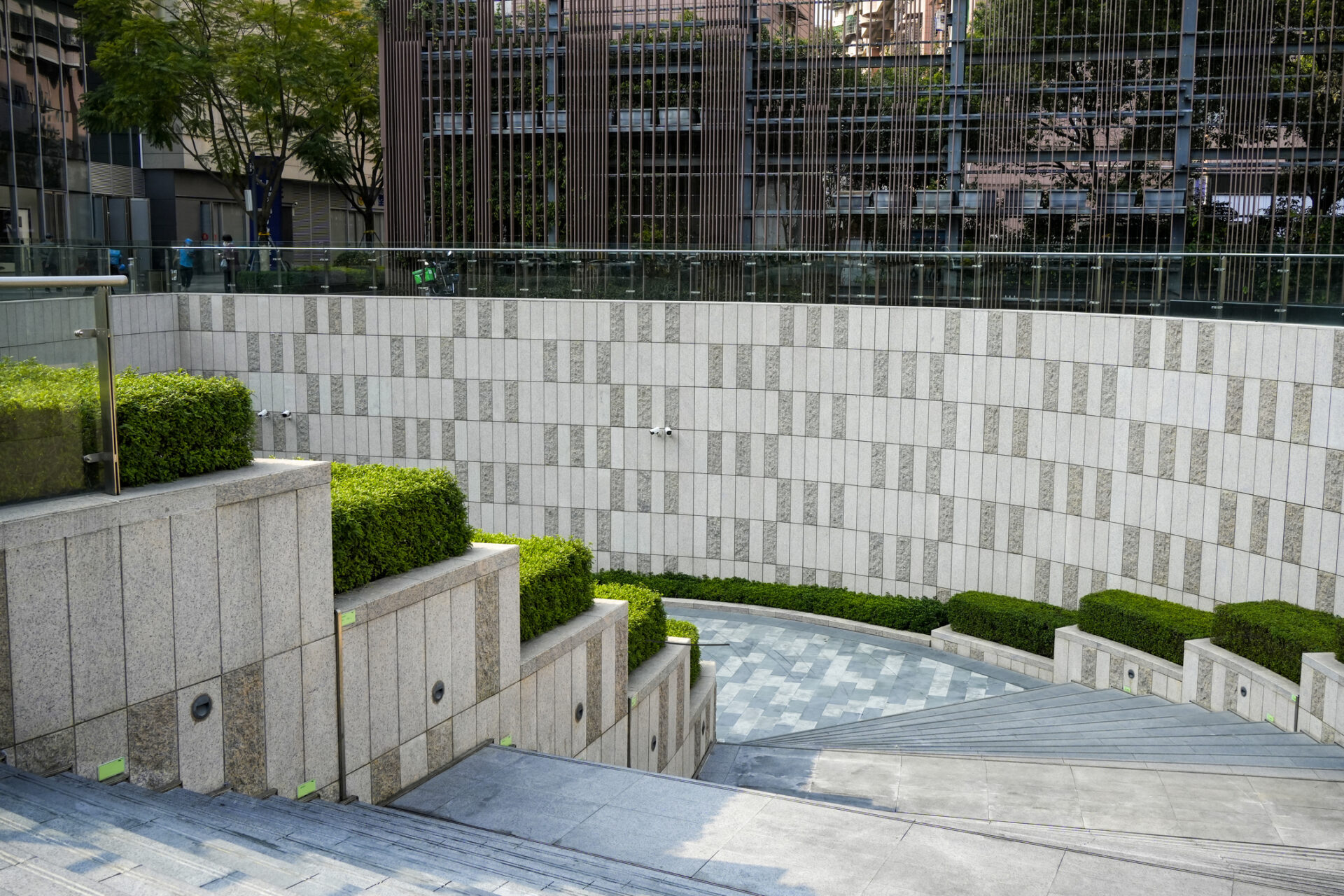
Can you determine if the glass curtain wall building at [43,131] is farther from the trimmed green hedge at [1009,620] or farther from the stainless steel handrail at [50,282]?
the stainless steel handrail at [50,282]

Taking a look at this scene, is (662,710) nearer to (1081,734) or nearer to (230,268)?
(1081,734)

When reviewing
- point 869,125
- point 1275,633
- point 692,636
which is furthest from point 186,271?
point 1275,633

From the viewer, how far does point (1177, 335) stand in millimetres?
15992

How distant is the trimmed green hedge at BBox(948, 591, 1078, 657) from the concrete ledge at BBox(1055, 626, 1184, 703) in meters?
0.43

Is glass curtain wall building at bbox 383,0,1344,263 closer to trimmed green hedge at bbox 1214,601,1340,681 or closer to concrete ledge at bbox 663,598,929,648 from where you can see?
concrete ledge at bbox 663,598,929,648

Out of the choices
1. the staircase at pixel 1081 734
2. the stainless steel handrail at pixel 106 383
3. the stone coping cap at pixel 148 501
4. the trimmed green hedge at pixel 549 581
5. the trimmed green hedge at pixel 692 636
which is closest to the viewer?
the stone coping cap at pixel 148 501

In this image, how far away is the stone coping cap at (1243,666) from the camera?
1334cm

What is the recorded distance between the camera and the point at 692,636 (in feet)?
50.1

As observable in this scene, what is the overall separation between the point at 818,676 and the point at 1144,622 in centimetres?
450

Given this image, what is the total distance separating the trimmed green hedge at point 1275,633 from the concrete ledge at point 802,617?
5070mm

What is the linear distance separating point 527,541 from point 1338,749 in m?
8.36

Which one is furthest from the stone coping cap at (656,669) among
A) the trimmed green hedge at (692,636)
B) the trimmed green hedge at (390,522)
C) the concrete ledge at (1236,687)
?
the concrete ledge at (1236,687)

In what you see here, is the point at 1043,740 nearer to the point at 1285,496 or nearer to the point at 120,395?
the point at 1285,496

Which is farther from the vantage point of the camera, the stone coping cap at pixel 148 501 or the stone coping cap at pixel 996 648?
the stone coping cap at pixel 996 648
